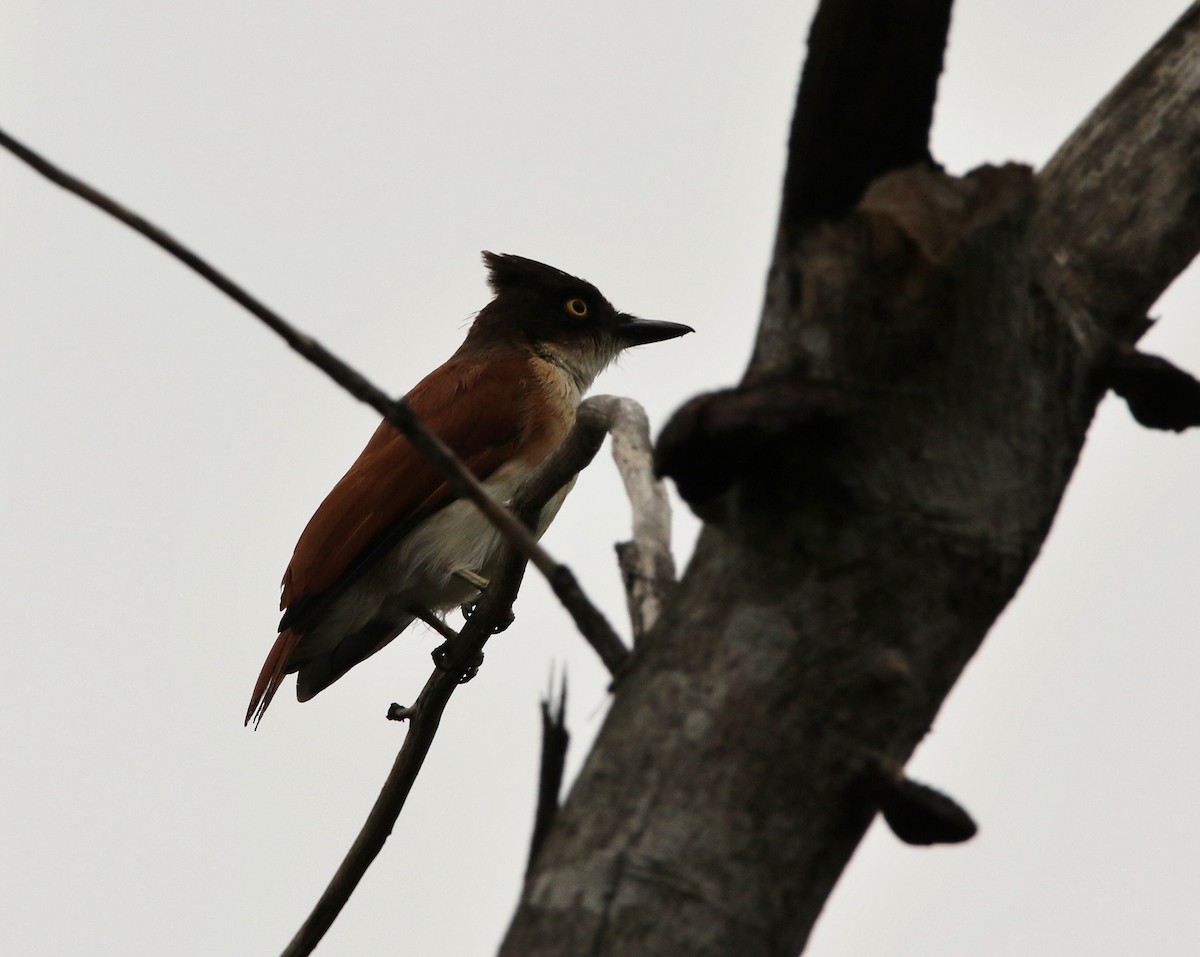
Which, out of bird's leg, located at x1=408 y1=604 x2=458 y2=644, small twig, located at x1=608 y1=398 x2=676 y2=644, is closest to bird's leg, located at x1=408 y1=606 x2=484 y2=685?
bird's leg, located at x1=408 y1=604 x2=458 y2=644

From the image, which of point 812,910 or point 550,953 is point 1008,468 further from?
point 550,953

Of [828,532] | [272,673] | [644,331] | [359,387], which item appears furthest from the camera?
[644,331]

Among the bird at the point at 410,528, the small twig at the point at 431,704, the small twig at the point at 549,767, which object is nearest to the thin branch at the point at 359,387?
the small twig at the point at 549,767

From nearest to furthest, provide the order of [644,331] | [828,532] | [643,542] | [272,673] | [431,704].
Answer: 1. [828,532]
2. [643,542]
3. [431,704]
4. [272,673]
5. [644,331]

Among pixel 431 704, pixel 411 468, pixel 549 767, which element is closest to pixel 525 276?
pixel 411 468

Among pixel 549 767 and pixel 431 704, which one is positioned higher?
pixel 431 704

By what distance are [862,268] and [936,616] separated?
1.21ft

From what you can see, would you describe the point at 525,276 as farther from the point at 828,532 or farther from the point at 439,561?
the point at 828,532

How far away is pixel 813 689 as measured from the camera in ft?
4.74

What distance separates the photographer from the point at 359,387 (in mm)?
1748

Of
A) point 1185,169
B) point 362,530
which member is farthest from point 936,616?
point 362,530

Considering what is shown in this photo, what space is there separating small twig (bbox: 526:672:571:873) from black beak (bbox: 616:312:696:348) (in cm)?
602

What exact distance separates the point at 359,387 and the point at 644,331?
6041mm

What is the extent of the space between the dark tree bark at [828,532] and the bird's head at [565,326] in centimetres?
614
